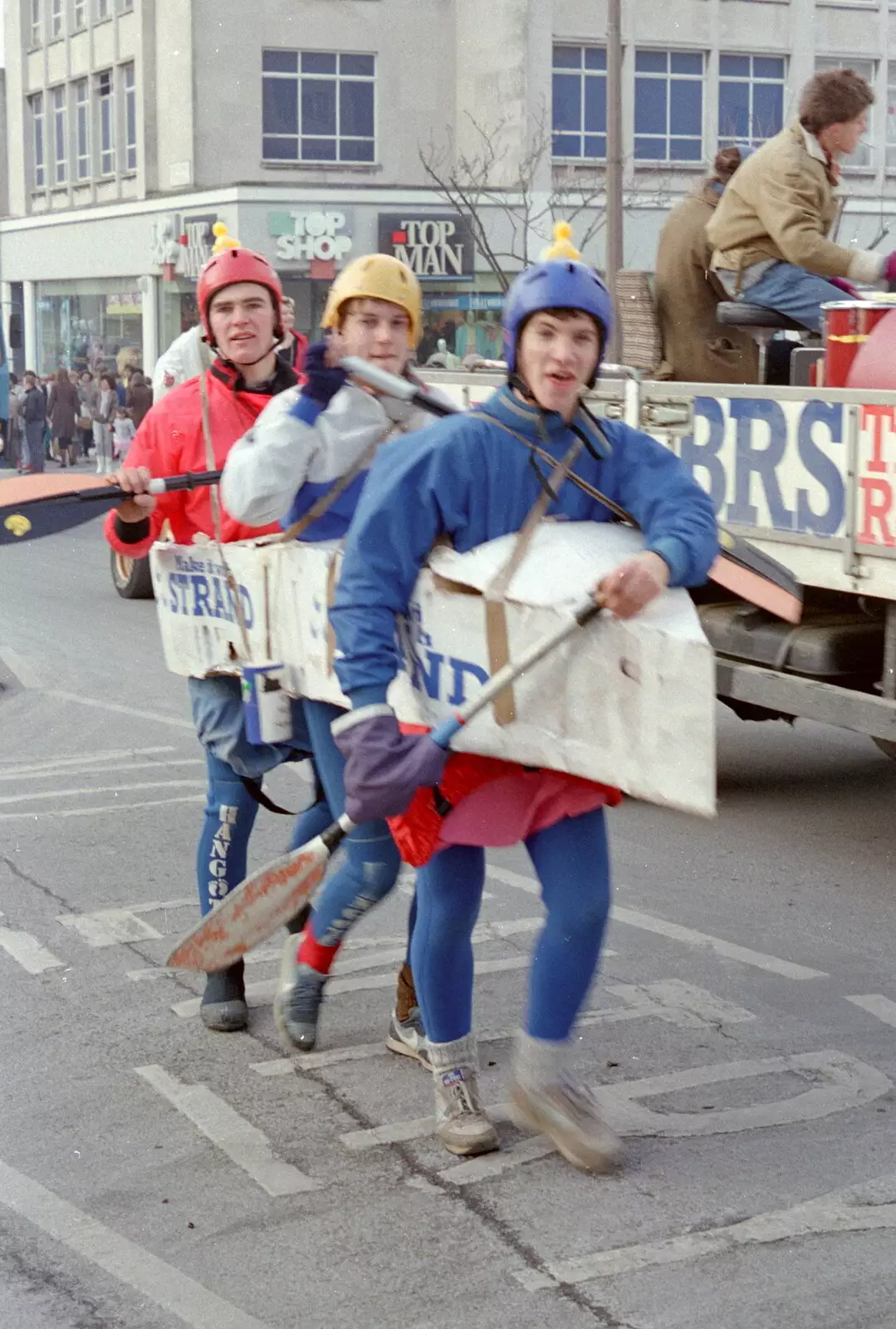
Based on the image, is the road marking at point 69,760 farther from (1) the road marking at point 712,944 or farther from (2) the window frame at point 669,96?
(2) the window frame at point 669,96

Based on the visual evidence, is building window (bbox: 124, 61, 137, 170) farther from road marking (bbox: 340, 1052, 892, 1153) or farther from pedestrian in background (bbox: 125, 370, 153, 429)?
road marking (bbox: 340, 1052, 892, 1153)

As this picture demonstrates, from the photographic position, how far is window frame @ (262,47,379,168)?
38938mm

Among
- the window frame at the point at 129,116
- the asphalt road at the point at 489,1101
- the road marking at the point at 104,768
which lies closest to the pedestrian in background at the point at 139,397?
the window frame at the point at 129,116

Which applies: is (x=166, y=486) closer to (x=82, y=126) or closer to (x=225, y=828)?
(x=225, y=828)

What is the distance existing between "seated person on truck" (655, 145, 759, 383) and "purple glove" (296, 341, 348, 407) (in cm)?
420

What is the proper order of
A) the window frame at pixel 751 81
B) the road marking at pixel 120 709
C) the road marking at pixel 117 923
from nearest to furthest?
the road marking at pixel 117 923
the road marking at pixel 120 709
the window frame at pixel 751 81

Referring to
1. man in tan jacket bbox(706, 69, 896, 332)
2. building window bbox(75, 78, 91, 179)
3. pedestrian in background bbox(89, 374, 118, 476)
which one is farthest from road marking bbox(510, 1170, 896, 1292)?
building window bbox(75, 78, 91, 179)

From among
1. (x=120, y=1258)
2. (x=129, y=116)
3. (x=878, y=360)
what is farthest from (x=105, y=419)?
(x=120, y=1258)

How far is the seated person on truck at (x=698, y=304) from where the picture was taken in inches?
336

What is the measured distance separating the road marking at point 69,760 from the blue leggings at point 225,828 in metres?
3.80

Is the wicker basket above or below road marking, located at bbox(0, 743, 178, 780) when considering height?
above

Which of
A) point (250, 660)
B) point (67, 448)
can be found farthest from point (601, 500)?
point (67, 448)

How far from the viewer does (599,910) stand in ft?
13.3

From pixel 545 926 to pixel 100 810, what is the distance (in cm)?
432
